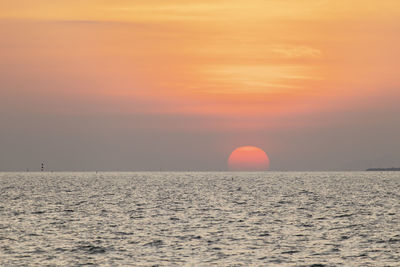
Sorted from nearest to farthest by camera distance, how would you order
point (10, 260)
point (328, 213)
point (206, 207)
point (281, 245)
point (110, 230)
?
point (10, 260) < point (281, 245) < point (110, 230) < point (328, 213) < point (206, 207)

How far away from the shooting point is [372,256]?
47.4 metres

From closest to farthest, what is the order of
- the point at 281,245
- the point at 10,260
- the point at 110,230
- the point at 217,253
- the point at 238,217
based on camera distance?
the point at 10,260, the point at 217,253, the point at 281,245, the point at 110,230, the point at 238,217

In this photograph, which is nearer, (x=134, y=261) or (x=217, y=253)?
(x=134, y=261)

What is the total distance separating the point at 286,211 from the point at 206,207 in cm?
1534

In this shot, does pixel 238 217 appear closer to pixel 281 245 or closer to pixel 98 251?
pixel 281 245

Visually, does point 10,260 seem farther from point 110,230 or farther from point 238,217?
point 238,217

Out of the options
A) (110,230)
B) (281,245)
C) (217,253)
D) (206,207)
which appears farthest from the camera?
(206,207)

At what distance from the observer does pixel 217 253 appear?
48.5 meters

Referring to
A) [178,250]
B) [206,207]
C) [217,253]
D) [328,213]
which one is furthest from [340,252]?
[206,207]

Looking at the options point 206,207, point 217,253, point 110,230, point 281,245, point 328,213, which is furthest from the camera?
point 206,207

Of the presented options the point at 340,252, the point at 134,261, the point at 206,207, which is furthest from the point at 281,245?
the point at 206,207

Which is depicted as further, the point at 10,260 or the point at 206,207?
the point at 206,207

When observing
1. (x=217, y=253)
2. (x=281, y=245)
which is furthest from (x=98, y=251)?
(x=281, y=245)

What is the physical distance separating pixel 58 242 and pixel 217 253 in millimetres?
16484
